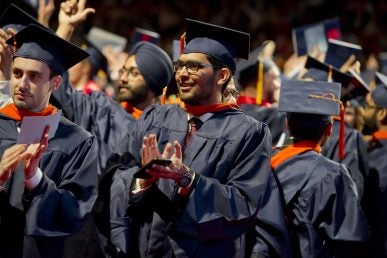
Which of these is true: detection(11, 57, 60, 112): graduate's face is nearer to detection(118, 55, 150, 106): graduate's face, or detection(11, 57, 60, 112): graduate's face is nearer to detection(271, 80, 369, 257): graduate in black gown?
detection(271, 80, 369, 257): graduate in black gown

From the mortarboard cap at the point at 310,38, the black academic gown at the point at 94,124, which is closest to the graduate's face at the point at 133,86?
the black academic gown at the point at 94,124

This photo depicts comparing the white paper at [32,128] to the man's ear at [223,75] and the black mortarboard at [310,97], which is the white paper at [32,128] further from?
the black mortarboard at [310,97]

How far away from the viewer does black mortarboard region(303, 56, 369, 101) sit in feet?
22.1

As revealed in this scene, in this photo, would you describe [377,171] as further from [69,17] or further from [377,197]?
[69,17]

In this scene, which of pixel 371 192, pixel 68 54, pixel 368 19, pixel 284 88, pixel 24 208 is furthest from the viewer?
pixel 368 19

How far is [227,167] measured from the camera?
455 centimetres

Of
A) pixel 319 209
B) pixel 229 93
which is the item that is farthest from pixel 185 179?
pixel 319 209

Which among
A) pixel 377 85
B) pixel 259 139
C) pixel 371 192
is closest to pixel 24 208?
pixel 259 139

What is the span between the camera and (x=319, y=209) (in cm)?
530

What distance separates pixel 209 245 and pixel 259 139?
1.90 ft

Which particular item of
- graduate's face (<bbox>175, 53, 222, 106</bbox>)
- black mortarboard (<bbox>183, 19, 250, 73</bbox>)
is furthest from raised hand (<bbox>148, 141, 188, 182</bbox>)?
black mortarboard (<bbox>183, 19, 250, 73</bbox>)

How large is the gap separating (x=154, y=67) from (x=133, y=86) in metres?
0.21

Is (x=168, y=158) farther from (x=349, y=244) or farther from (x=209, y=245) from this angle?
(x=349, y=244)

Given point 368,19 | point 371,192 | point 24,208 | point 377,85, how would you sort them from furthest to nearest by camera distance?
point 368,19
point 377,85
point 371,192
point 24,208
